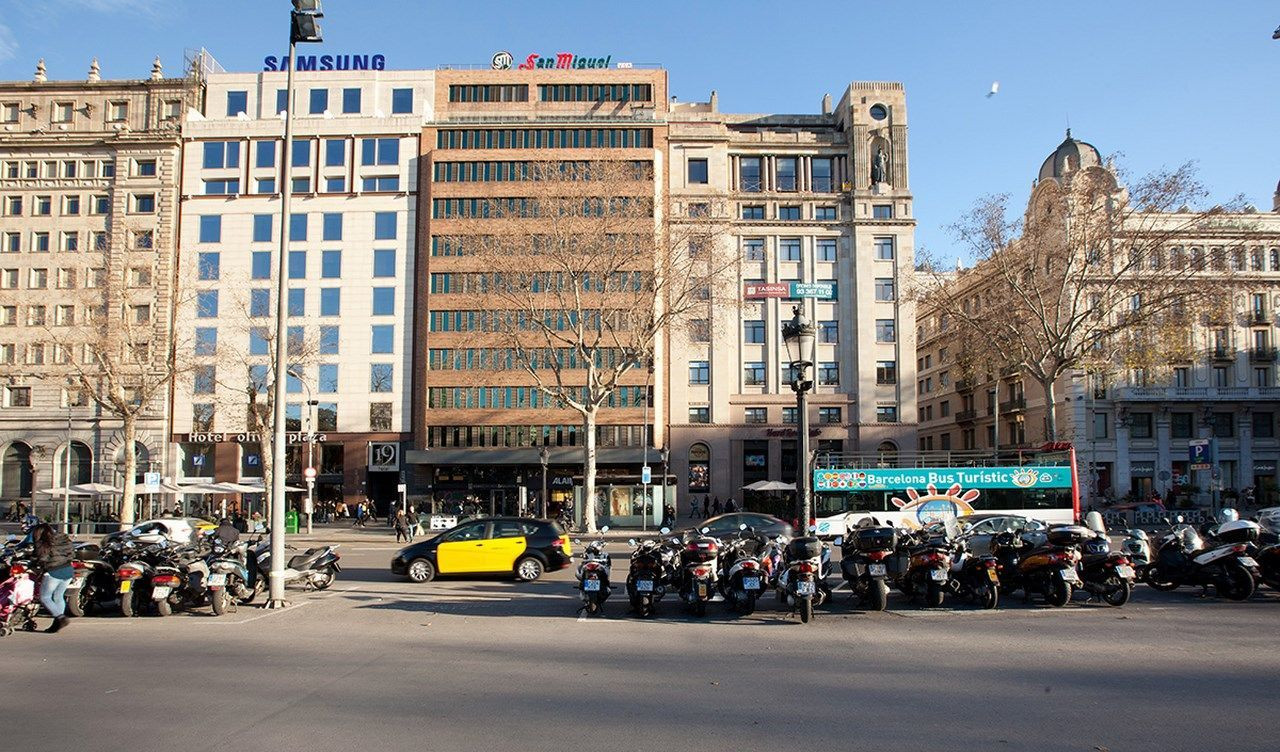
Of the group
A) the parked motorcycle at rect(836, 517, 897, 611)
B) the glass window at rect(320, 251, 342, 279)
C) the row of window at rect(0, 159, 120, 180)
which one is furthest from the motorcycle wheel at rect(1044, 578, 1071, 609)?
the row of window at rect(0, 159, 120, 180)

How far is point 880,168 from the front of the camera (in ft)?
194

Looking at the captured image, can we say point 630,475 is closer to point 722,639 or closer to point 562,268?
point 562,268

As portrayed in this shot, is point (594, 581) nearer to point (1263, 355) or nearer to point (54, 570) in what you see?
point (54, 570)

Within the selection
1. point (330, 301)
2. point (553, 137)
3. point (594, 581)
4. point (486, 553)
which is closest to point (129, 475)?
point (330, 301)

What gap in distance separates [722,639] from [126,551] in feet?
34.5

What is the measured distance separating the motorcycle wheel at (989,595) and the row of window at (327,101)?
54.3 meters

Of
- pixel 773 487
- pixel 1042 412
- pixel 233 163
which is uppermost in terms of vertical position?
pixel 233 163

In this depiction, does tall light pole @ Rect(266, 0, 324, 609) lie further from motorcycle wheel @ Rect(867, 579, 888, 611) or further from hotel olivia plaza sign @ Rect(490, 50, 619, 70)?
hotel olivia plaza sign @ Rect(490, 50, 619, 70)

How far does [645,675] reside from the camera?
9.04 m

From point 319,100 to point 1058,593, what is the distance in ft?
191

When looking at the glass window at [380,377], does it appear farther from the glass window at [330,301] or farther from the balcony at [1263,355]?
the balcony at [1263,355]

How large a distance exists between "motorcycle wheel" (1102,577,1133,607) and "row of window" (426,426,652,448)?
140ft

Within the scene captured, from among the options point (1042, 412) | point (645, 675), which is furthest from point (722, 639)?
point (1042, 412)

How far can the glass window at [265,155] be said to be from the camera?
58875 mm
